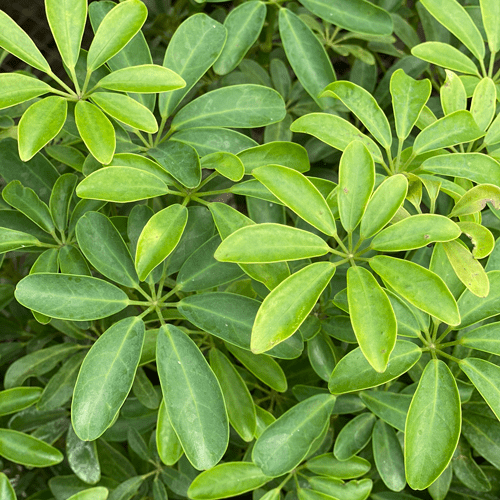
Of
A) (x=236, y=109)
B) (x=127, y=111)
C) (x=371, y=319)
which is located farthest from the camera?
(x=236, y=109)

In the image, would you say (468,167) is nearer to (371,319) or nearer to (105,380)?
(371,319)

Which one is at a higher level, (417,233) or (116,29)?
(116,29)

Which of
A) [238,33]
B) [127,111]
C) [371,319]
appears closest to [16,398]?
[127,111]

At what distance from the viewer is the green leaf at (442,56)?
865mm

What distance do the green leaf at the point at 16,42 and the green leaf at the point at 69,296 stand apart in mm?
322

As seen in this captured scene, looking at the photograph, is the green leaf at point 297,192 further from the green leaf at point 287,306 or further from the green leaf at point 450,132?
the green leaf at point 450,132

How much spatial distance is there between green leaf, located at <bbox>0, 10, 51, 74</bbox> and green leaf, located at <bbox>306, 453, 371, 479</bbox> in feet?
2.67

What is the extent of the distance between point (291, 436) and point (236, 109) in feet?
1.78

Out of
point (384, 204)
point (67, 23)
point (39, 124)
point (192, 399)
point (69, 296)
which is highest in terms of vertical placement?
point (67, 23)

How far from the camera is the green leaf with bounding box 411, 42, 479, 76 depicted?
2.84ft

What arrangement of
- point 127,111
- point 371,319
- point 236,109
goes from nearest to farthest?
point 371,319 < point 127,111 < point 236,109

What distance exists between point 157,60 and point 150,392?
75cm

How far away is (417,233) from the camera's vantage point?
652 millimetres

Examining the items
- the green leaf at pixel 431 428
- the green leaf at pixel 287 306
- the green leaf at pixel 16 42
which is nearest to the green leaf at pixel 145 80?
the green leaf at pixel 16 42
